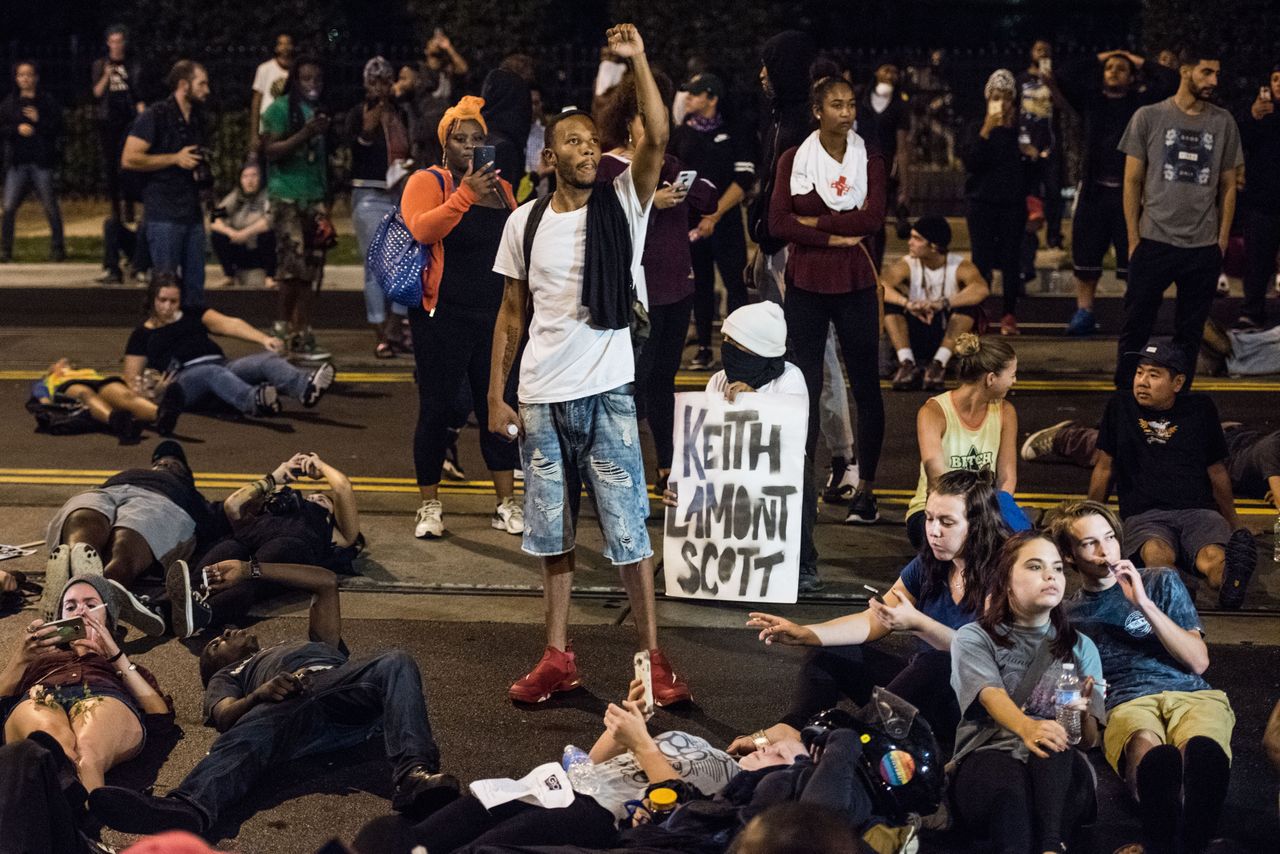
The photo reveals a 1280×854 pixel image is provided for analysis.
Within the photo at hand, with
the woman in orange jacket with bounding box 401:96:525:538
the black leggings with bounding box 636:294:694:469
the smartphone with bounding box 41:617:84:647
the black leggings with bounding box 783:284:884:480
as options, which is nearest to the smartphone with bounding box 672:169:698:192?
the black leggings with bounding box 636:294:694:469

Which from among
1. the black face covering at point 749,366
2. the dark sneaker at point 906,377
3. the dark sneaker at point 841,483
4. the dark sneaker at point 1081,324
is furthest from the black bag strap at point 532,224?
the dark sneaker at point 1081,324

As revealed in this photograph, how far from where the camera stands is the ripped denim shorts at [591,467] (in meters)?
6.55

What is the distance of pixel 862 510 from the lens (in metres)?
8.84

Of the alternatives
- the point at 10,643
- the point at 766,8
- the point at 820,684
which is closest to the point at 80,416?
the point at 10,643

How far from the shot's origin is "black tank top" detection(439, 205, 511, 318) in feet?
27.1

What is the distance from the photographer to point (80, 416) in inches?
437

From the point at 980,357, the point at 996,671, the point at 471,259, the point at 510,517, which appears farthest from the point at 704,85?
the point at 996,671

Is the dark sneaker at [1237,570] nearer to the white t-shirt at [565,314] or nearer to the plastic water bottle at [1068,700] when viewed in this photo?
the plastic water bottle at [1068,700]

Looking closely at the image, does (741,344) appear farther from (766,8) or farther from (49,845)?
(766,8)

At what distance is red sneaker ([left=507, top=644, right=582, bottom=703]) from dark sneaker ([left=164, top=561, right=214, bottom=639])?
1.44m

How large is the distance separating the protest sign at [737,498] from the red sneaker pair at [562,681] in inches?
42.3

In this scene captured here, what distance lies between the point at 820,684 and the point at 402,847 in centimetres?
168

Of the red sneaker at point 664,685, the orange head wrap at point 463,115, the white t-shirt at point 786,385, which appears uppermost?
the orange head wrap at point 463,115

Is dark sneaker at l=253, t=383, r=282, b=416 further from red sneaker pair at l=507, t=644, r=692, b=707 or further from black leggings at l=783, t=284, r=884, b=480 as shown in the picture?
red sneaker pair at l=507, t=644, r=692, b=707
